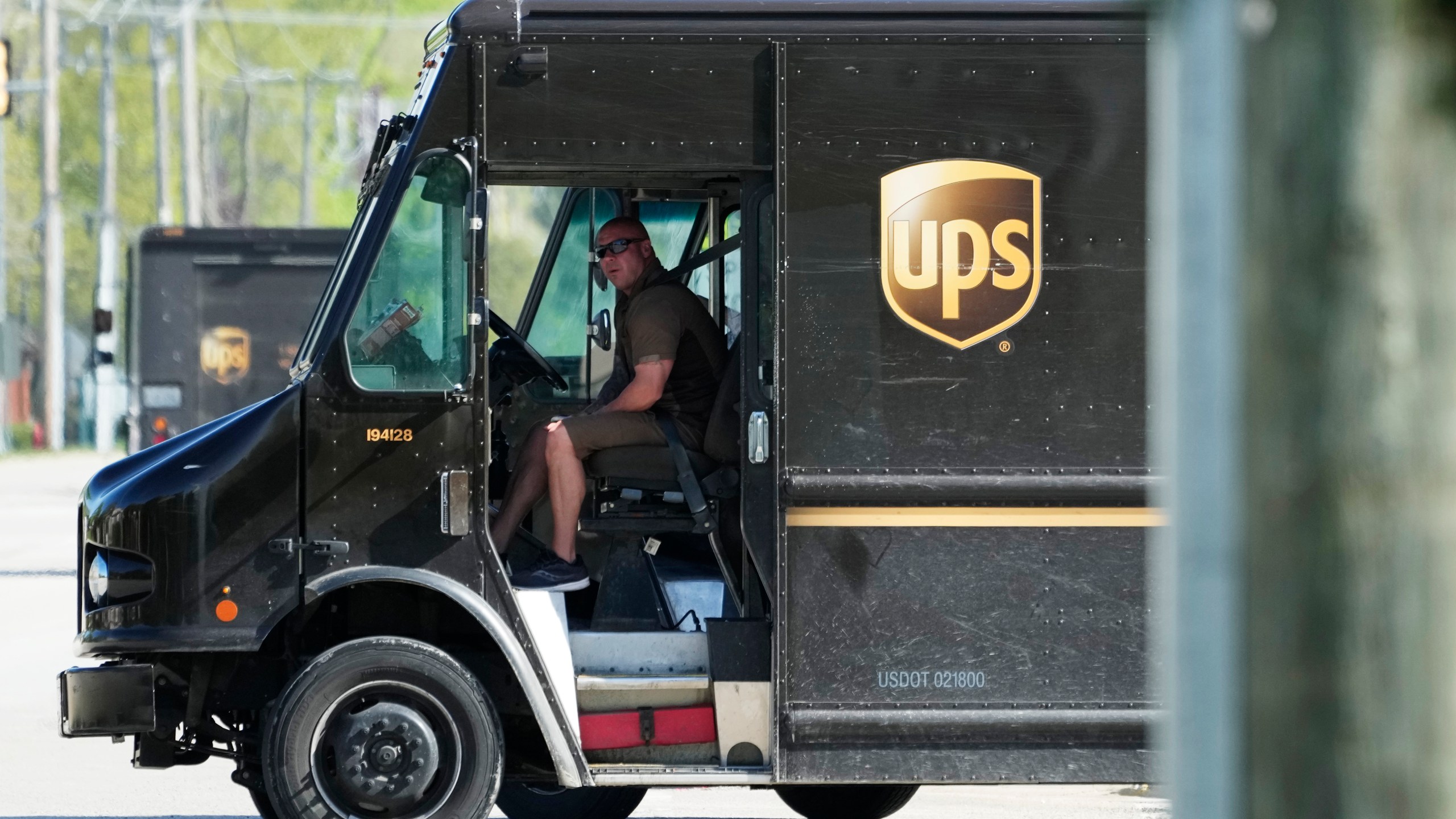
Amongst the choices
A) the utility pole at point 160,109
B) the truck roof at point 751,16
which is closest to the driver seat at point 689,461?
the truck roof at point 751,16

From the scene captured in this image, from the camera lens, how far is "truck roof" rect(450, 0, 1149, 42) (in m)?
5.43

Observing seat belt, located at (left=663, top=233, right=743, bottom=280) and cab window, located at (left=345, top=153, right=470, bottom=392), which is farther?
seat belt, located at (left=663, top=233, right=743, bottom=280)

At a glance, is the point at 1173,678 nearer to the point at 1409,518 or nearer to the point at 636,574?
the point at 1409,518

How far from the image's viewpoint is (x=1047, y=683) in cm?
545

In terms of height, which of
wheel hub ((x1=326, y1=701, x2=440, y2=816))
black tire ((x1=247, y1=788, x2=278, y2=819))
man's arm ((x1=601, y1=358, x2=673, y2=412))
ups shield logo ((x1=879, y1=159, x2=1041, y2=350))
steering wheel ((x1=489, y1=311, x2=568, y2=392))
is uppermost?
ups shield logo ((x1=879, y1=159, x2=1041, y2=350))

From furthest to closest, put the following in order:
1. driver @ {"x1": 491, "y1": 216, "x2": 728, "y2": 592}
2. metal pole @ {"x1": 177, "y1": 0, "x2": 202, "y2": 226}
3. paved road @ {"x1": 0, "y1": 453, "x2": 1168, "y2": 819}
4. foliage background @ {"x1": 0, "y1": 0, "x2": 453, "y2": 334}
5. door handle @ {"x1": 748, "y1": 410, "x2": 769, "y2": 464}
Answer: foliage background @ {"x1": 0, "y1": 0, "x2": 453, "y2": 334} < metal pole @ {"x1": 177, "y1": 0, "x2": 202, "y2": 226} < paved road @ {"x1": 0, "y1": 453, "x2": 1168, "y2": 819} < driver @ {"x1": 491, "y1": 216, "x2": 728, "y2": 592} < door handle @ {"x1": 748, "y1": 410, "x2": 769, "y2": 464}

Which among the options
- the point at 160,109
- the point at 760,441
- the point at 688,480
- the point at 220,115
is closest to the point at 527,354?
the point at 688,480

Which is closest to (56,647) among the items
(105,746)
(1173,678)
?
(105,746)

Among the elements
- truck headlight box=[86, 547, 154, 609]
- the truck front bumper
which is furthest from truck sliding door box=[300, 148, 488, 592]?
the truck front bumper

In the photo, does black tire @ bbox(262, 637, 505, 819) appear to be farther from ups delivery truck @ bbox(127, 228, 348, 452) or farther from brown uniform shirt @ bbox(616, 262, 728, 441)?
ups delivery truck @ bbox(127, 228, 348, 452)

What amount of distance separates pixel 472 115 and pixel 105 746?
441 cm

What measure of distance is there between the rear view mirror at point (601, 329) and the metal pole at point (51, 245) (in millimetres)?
34656

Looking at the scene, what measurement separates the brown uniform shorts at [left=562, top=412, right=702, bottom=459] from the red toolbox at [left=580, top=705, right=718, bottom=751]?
82 centimetres

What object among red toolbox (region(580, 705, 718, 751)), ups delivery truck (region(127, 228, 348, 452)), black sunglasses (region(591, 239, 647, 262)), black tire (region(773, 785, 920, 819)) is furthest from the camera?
ups delivery truck (region(127, 228, 348, 452))
